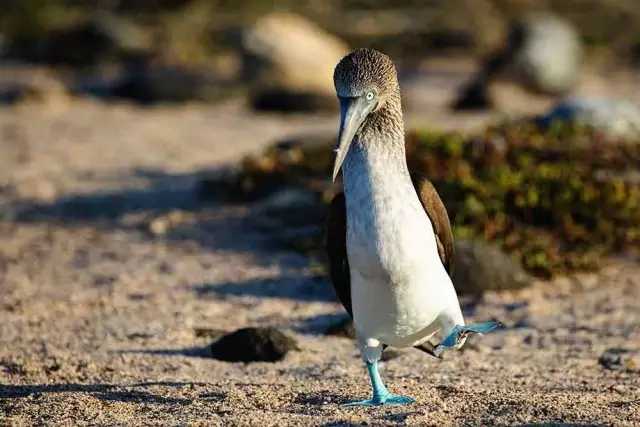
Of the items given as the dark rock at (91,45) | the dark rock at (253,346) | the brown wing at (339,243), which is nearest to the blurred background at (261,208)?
the dark rock at (253,346)

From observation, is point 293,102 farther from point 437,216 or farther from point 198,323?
point 437,216

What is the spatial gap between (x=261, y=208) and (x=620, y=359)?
4.35 metres

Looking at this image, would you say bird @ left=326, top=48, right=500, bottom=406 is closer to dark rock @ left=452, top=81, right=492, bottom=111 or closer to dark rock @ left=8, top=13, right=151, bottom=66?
dark rock @ left=452, top=81, right=492, bottom=111

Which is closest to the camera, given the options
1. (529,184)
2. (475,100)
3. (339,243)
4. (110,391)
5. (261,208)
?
(339,243)

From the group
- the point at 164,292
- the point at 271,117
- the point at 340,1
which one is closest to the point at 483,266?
the point at 164,292

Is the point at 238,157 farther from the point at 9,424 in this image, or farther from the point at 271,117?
the point at 9,424

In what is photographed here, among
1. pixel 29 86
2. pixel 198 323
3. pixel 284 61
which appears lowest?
pixel 198 323

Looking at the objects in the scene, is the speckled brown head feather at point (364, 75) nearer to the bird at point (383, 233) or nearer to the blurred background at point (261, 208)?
the bird at point (383, 233)

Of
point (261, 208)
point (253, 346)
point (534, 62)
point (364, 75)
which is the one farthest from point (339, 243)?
point (534, 62)

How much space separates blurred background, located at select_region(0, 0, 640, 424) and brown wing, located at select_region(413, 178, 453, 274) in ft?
0.86

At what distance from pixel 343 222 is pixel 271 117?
10831 millimetres

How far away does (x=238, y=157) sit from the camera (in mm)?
13242

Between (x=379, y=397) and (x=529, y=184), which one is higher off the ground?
(x=529, y=184)

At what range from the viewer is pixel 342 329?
7547 millimetres
